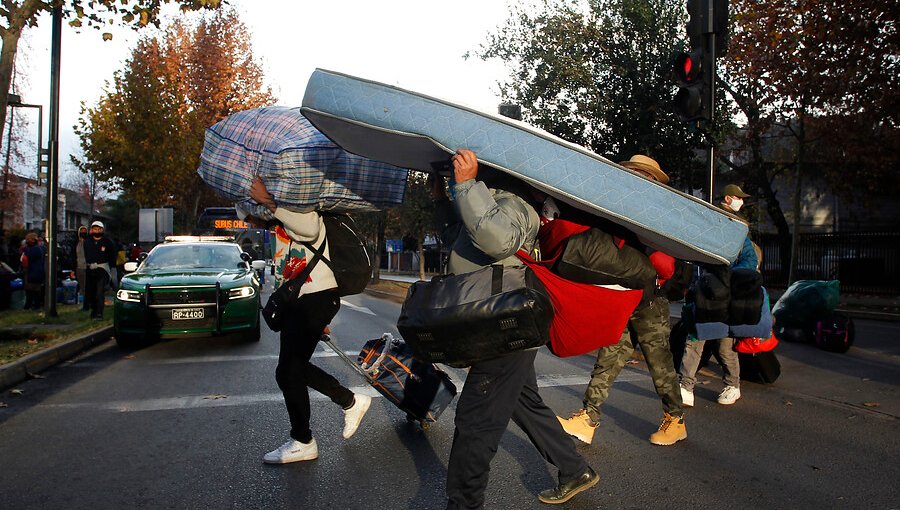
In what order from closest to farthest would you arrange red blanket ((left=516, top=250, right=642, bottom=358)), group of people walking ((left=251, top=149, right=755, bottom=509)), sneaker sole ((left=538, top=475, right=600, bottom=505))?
group of people walking ((left=251, top=149, right=755, bottom=509)) → red blanket ((left=516, top=250, right=642, bottom=358)) → sneaker sole ((left=538, top=475, right=600, bottom=505))

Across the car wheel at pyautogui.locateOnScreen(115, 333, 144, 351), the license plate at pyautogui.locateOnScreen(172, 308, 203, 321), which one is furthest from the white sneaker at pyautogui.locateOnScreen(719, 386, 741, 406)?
the car wheel at pyautogui.locateOnScreen(115, 333, 144, 351)

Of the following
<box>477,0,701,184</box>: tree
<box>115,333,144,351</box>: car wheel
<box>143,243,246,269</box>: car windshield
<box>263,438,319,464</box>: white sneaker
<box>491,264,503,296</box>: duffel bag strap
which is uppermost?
<box>477,0,701,184</box>: tree

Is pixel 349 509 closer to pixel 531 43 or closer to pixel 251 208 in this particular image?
pixel 251 208

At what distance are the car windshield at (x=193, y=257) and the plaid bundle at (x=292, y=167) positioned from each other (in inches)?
280

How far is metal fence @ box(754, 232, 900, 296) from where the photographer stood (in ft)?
72.2

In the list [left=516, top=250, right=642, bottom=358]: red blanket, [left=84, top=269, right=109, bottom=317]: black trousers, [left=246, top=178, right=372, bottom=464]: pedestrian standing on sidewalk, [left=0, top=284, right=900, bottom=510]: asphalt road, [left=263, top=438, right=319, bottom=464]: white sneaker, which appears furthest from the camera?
[left=84, top=269, right=109, bottom=317]: black trousers

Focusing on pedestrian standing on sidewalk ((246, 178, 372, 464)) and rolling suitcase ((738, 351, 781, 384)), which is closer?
pedestrian standing on sidewalk ((246, 178, 372, 464))

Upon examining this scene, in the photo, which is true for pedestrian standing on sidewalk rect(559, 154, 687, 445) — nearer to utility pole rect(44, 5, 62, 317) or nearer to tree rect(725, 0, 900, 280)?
utility pole rect(44, 5, 62, 317)

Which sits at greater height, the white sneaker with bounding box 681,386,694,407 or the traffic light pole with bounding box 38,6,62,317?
the traffic light pole with bounding box 38,6,62,317

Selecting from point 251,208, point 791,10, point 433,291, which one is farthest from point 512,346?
point 791,10

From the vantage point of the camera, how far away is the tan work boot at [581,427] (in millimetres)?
4715

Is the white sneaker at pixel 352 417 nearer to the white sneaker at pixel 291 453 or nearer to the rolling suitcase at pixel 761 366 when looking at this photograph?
the white sneaker at pixel 291 453

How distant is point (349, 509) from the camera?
11.7 ft

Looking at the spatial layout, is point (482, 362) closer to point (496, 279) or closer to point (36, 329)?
point (496, 279)
